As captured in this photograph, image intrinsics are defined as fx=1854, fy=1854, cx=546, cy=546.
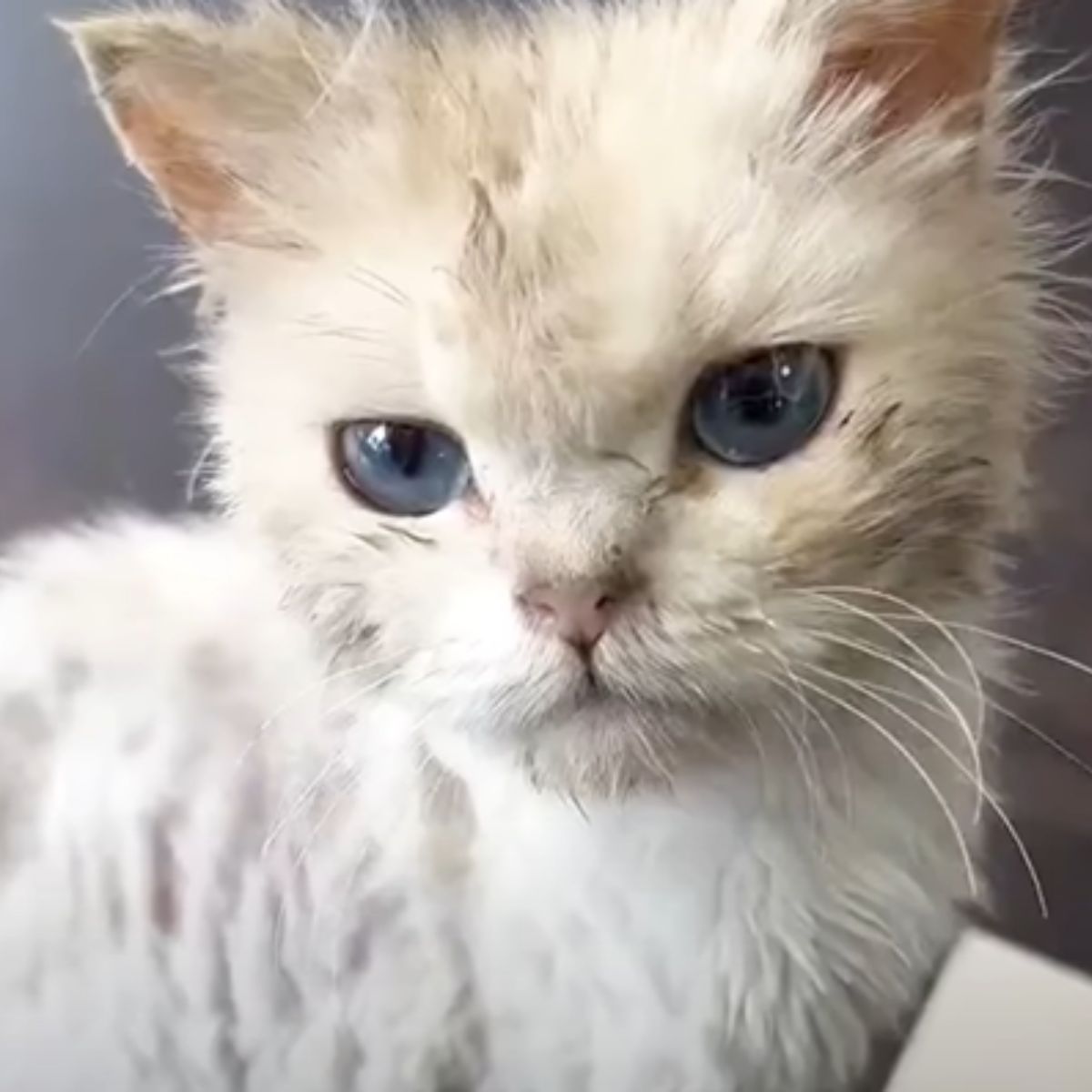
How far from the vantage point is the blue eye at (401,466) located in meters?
0.51

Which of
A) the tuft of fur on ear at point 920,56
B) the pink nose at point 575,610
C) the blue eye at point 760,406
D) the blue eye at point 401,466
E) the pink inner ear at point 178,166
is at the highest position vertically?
the tuft of fur on ear at point 920,56

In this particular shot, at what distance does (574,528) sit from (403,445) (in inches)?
2.5

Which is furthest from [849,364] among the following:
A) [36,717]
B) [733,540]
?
[36,717]

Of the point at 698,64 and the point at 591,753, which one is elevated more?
the point at 698,64

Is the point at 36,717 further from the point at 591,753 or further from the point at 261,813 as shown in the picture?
the point at 591,753

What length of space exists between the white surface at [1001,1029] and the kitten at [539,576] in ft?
0.05

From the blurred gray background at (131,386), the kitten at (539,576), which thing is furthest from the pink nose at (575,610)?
the blurred gray background at (131,386)

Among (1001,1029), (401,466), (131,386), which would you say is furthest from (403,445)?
(1001,1029)

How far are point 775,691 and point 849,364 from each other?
0.09 m

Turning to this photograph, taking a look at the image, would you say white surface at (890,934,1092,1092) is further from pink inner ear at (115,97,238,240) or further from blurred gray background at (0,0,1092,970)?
pink inner ear at (115,97,238,240)

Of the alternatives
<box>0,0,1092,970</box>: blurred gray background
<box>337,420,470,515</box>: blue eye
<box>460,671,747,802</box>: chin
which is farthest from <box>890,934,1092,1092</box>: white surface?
<box>337,420,470,515</box>: blue eye

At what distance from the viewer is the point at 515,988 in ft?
1.79

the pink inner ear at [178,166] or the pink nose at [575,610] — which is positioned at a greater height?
the pink inner ear at [178,166]

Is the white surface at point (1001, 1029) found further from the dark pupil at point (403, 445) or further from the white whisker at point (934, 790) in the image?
the dark pupil at point (403, 445)
